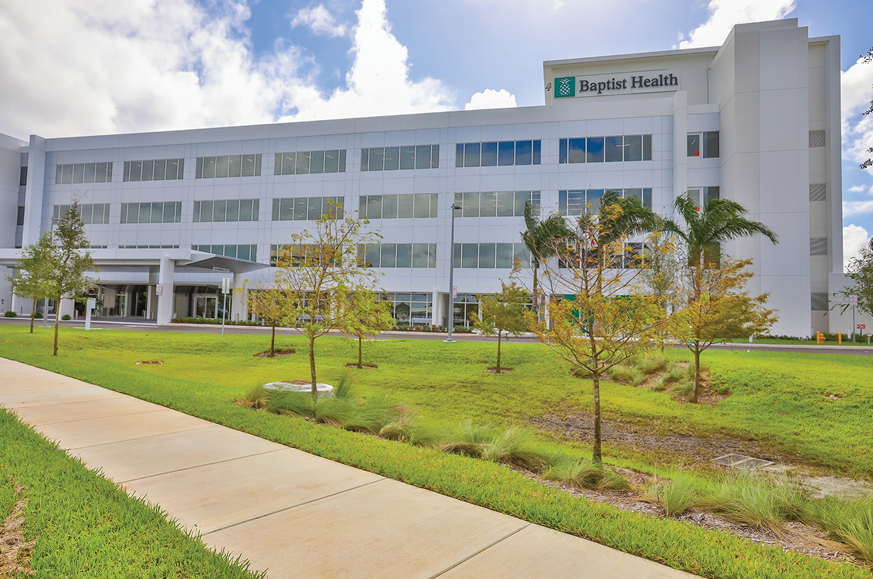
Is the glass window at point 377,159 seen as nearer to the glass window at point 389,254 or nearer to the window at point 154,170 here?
the glass window at point 389,254

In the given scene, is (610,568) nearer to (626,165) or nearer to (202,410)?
(202,410)

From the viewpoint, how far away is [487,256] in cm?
4191

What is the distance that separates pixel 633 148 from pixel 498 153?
1063 cm

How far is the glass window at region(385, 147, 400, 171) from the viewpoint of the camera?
147 feet

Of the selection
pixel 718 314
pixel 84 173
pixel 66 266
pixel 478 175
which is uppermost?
pixel 84 173

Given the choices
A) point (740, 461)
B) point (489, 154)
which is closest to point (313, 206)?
point (489, 154)

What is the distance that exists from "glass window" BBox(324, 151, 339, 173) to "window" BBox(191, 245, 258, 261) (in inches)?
388

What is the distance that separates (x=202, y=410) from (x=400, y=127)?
3938 centimetres

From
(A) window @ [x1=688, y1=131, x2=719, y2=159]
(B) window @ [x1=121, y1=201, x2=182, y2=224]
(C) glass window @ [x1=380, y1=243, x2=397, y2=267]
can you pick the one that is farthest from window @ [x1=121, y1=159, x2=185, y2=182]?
(A) window @ [x1=688, y1=131, x2=719, y2=159]

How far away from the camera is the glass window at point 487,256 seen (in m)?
41.8

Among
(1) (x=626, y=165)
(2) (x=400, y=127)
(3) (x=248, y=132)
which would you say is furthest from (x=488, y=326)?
(3) (x=248, y=132)

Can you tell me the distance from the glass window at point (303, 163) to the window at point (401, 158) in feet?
17.6

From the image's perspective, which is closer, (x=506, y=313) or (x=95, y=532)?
(x=95, y=532)

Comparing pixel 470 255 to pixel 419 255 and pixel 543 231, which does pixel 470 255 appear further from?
pixel 543 231
